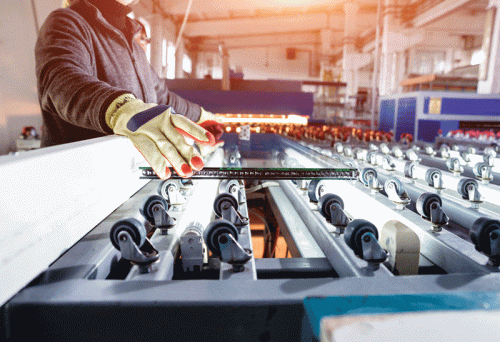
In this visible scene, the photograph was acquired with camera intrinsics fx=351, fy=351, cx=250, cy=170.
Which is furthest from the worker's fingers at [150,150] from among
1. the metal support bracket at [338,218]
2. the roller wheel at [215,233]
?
the metal support bracket at [338,218]

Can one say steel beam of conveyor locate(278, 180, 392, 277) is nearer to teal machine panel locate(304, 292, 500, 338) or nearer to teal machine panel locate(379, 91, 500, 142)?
teal machine panel locate(304, 292, 500, 338)

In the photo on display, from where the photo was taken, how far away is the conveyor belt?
88 cm

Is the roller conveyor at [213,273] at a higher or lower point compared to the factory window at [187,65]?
lower

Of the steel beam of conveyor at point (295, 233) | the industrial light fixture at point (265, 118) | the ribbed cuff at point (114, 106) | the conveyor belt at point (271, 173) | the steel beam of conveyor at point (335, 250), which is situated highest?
the ribbed cuff at point (114, 106)

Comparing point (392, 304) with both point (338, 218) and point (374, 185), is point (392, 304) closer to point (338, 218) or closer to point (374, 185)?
point (338, 218)

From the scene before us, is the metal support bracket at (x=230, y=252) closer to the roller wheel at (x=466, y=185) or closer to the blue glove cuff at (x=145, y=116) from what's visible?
the blue glove cuff at (x=145, y=116)

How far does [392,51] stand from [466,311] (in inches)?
389

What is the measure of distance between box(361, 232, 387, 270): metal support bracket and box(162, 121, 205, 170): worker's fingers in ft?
1.12

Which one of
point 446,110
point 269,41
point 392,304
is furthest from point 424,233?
point 269,41

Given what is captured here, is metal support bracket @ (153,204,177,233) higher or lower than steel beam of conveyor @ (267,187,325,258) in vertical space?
higher

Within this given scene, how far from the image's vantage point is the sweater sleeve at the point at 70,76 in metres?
Answer: 0.81

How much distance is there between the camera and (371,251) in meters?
0.58

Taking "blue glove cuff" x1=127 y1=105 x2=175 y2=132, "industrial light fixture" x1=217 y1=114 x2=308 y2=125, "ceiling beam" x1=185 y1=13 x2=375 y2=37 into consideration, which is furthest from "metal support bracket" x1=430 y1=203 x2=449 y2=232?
"ceiling beam" x1=185 y1=13 x2=375 y2=37

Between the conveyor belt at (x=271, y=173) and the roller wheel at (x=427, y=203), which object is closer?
the roller wheel at (x=427, y=203)
